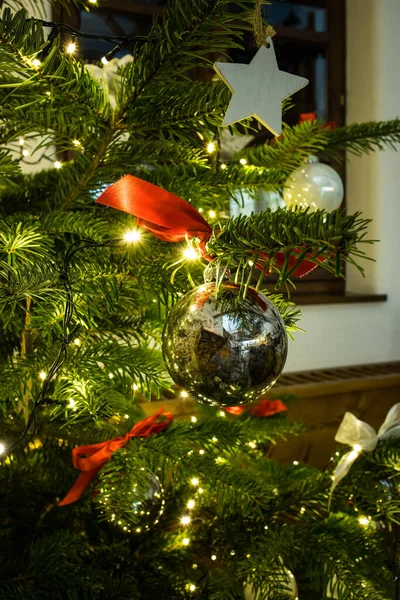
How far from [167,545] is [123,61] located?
1.95 ft

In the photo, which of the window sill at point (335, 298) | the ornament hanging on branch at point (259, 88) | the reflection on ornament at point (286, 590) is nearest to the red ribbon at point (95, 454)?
the reflection on ornament at point (286, 590)

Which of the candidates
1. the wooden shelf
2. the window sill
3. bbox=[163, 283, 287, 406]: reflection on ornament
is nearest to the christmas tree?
bbox=[163, 283, 287, 406]: reflection on ornament

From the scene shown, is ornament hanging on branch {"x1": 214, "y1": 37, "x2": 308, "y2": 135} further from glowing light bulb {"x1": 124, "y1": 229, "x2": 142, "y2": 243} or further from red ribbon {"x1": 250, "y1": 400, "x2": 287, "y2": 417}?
red ribbon {"x1": 250, "y1": 400, "x2": 287, "y2": 417}

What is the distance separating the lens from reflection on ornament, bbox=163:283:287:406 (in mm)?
402

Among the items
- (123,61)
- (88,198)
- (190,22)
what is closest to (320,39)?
(123,61)

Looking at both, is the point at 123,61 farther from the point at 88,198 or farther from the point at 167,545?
the point at 167,545

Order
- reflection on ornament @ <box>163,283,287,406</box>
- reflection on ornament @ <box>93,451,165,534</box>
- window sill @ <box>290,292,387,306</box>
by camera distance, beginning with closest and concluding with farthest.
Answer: reflection on ornament @ <box>163,283,287,406</box>, reflection on ornament @ <box>93,451,165,534</box>, window sill @ <box>290,292,387,306</box>

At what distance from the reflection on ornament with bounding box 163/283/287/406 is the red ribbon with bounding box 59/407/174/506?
20cm

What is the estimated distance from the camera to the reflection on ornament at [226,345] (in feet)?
1.32

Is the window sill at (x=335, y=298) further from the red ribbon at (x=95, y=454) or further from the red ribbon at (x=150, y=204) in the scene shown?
the red ribbon at (x=150, y=204)

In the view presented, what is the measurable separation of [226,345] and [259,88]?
184 millimetres

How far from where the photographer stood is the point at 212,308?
406 mm

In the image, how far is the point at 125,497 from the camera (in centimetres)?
53

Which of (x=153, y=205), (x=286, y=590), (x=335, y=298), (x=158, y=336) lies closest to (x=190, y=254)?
(x=153, y=205)
